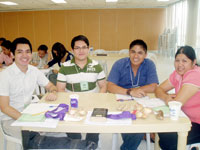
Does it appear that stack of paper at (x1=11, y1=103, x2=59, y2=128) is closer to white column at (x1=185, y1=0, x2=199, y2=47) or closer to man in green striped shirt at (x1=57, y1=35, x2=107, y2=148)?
man in green striped shirt at (x1=57, y1=35, x2=107, y2=148)

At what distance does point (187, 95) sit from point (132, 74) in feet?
2.80

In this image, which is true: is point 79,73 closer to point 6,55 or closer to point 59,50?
point 59,50

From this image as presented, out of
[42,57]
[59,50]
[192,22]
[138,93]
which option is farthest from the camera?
[192,22]

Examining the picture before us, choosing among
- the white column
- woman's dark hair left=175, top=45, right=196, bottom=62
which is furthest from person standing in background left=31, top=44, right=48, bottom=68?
the white column

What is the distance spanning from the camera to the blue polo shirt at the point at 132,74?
2.35 metres

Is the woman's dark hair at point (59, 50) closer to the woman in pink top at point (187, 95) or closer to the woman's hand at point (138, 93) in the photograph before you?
the woman's hand at point (138, 93)

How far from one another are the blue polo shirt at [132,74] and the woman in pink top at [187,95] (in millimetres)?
446

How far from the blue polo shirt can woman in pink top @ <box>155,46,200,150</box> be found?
0.45 metres

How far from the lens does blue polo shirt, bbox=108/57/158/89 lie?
92.4 inches

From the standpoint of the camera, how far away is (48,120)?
133 centimetres

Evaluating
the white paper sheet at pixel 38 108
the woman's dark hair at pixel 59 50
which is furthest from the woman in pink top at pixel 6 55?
the white paper sheet at pixel 38 108

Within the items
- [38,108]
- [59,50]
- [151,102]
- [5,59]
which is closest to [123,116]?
[151,102]

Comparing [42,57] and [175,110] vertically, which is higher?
[42,57]

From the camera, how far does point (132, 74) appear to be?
235cm
